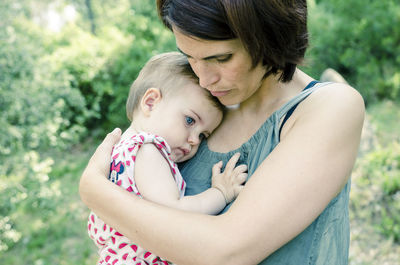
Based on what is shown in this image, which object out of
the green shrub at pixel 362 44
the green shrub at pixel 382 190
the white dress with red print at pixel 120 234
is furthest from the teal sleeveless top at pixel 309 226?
the green shrub at pixel 362 44

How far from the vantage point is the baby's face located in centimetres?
190

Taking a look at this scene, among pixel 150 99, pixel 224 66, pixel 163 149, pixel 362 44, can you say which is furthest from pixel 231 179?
pixel 362 44

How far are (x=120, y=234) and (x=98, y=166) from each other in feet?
0.93

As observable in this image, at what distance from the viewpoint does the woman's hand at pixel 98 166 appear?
1.63 metres

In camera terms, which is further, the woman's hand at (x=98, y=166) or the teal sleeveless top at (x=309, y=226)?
the woman's hand at (x=98, y=166)

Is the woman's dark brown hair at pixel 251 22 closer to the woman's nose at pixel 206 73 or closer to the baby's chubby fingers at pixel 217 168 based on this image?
the woman's nose at pixel 206 73

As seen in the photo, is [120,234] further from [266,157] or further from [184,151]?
[266,157]

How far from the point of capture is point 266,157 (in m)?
1.48

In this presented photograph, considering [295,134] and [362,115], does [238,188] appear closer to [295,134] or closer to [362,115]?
[295,134]

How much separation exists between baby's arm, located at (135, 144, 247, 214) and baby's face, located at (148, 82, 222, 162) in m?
0.19

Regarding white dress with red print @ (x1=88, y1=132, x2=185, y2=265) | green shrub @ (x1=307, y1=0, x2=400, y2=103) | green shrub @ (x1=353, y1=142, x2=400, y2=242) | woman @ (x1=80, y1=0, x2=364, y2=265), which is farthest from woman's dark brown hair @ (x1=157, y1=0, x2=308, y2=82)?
green shrub @ (x1=307, y1=0, x2=400, y2=103)

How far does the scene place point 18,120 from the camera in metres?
4.68

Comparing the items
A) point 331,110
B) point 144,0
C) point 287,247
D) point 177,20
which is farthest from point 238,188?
point 144,0

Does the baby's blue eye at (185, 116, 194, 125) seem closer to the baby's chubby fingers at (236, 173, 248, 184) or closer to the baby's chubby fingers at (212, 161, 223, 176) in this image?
the baby's chubby fingers at (212, 161, 223, 176)
